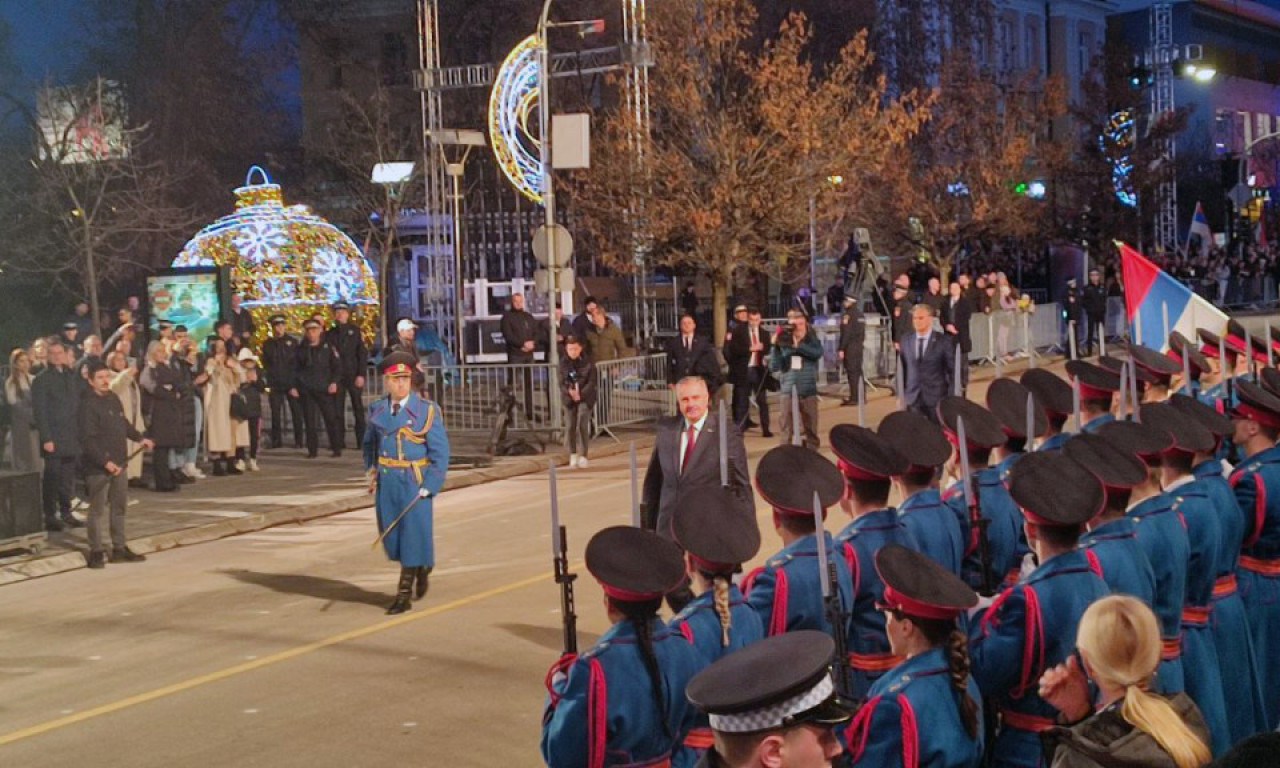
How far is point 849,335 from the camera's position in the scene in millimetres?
24250

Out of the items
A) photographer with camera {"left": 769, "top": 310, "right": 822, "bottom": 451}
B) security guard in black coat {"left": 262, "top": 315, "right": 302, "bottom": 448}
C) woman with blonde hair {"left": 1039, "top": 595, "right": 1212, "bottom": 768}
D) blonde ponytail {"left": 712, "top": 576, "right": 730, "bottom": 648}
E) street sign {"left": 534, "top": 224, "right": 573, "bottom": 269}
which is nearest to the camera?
woman with blonde hair {"left": 1039, "top": 595, "right": 1212, "bottom": 768}

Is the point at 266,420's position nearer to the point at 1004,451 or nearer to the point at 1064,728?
the point at 1004,451

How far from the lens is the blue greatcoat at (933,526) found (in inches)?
272

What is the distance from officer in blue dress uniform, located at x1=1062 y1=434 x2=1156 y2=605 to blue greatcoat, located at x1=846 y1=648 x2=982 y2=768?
51.8 inches

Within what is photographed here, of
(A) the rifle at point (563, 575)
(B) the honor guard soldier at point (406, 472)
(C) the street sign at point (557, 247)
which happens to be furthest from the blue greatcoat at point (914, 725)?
(C) the street sign at point (557, 247)

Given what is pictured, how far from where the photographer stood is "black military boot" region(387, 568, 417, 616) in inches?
480

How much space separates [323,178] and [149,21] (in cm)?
935

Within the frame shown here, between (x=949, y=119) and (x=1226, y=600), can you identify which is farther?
(x=949, y=119)

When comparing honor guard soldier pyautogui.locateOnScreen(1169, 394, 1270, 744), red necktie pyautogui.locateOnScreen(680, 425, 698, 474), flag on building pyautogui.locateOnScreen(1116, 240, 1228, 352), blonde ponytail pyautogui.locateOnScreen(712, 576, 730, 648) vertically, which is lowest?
honor guard soldier pyautogui.locateOnScreen(1169, 394, 1270, 744)

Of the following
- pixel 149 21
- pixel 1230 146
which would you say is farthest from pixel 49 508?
pixel 1230 146

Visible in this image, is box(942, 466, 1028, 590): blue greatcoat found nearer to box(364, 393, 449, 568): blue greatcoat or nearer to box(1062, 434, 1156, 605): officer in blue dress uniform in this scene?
box(1062, 434, 1156, 605): officer in blue dress uniform

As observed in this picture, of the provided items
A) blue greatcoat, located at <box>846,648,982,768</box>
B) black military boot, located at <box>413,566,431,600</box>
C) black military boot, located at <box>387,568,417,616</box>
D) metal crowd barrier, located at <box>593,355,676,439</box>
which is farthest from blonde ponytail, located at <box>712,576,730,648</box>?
metal crowd barrier, located at <box>593,355,676,439</box>

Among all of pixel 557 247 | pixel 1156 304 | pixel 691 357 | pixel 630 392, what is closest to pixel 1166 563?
pixel 1156 304

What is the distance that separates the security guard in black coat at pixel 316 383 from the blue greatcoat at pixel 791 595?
1750 cm
